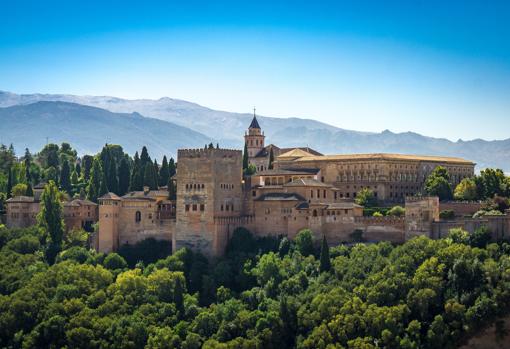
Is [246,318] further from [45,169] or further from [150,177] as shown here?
[45,169]

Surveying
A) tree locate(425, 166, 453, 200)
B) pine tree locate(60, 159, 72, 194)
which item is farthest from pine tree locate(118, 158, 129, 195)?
tree locate(425, 166, 453, 200)

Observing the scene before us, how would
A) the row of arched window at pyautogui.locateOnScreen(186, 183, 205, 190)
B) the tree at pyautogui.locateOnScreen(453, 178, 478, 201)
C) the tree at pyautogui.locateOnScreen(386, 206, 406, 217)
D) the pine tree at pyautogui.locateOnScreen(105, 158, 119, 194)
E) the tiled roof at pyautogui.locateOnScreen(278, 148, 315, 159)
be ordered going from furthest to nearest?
the tiled roof at pyautogui.locateOnScreen(278, 148, 315, 159) → the pine tree at pyautogui.locateOnScreen(105, 158, 119, 194) → the tree at pyautogui.locateOnScreen(453, 178, 478, 201) → the tree at pyautogui.locateOnScreen(386, 206, 406, 217) → the row of arched window at pyautogui.locateOnScreen(186, 183, 205, 190)

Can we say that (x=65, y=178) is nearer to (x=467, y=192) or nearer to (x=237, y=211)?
(x=237, y=211)

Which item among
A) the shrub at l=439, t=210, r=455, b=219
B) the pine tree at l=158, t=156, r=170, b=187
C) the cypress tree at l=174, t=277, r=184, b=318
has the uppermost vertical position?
the pine tree at l=158, t=156, r=170, b=187

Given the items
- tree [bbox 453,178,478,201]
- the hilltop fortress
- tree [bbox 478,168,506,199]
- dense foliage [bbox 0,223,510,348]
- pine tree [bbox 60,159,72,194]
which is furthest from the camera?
pine tree [bbox 60,159,72,194]

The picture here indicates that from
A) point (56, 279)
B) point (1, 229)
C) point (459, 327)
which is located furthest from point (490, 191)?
point (1, 229)

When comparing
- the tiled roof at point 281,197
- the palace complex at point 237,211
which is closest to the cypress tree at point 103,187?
the palace complex at point 237,211

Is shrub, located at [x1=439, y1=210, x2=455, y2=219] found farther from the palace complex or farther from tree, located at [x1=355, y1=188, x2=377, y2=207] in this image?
tree, located at [x1=355, y1=188, x2=377, y2=207]

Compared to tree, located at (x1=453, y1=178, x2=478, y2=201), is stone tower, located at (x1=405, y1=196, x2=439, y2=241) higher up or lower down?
lower down
